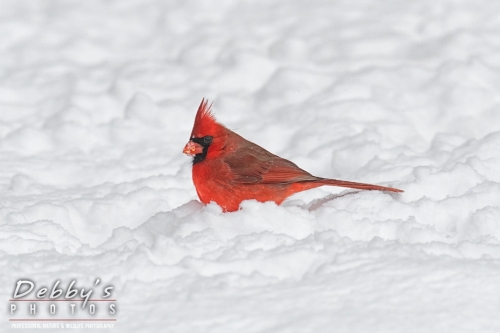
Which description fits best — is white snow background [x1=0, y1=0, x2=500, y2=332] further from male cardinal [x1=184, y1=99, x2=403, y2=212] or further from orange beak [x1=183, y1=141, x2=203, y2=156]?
orange beak [x1=183, y1=141, x2=203, y2=156]

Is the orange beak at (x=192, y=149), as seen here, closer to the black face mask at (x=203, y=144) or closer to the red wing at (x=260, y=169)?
the black face mask at (x=203, y=144)

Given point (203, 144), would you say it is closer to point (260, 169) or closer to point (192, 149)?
point (192, 149)

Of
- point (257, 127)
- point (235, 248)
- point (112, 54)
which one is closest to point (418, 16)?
point (257, 127)

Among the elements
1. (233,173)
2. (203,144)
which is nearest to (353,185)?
(233,173)

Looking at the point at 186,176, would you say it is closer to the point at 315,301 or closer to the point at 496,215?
the point at 496,215

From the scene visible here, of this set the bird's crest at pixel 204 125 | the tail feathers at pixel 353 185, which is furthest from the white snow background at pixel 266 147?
the bird's crest at pixel 204 125

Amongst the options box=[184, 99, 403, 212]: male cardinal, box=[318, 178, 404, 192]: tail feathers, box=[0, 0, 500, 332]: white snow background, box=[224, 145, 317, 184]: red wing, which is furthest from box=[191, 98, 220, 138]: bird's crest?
box=[318, 178, 404, 192]: tail feathers
